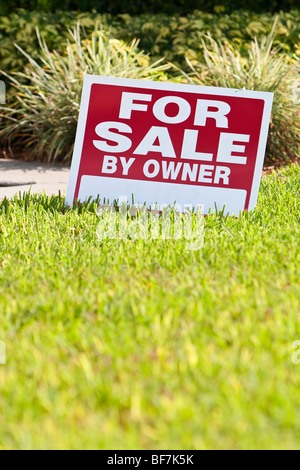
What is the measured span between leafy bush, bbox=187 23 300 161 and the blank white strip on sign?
2.05 meters

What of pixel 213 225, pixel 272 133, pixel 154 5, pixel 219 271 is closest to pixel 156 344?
pixel 219 271

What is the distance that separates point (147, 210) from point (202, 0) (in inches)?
239

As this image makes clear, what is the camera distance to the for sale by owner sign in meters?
4.34

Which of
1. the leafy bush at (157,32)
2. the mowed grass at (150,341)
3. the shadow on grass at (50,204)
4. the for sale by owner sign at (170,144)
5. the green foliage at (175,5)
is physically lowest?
the mowed grass at (150,341)

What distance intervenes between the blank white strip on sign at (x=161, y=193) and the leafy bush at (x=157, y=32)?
3137mm

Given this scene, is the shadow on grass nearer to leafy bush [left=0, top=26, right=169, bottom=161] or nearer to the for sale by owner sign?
the for sale by owner sign

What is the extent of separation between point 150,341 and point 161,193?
2.08 meters

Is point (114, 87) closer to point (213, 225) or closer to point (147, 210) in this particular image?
point (147, 210)

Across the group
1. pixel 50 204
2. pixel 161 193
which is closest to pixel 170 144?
pixel 161 193

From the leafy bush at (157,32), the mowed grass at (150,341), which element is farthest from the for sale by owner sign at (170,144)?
the leafy bush at (157,32)

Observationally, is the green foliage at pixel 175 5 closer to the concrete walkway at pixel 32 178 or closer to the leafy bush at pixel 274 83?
the leafy bush at pixel 274 83

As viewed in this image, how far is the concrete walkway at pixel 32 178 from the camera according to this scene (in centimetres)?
526

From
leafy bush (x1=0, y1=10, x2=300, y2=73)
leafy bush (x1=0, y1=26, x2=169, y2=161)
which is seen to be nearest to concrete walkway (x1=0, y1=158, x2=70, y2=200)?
leafy bush (x1=0, y1=26, x2=169, y2=161)

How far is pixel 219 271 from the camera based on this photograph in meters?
3.14
